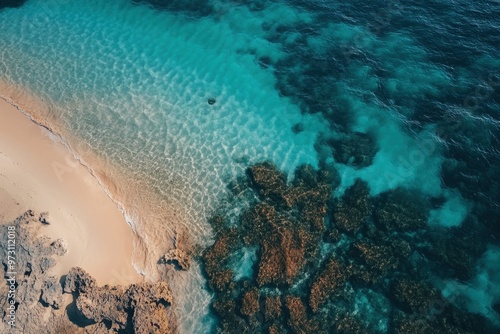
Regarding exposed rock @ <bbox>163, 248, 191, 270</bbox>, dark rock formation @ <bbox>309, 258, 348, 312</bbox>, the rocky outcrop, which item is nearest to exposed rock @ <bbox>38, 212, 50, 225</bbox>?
the rocky outcrop

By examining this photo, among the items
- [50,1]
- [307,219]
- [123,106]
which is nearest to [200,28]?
[123,106]

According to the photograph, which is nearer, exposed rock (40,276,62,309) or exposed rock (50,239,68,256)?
exposed rock (40,276,62,309)

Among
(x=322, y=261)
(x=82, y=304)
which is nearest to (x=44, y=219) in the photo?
(x=82, y=304)

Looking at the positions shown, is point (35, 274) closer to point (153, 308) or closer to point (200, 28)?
point (153, 308)

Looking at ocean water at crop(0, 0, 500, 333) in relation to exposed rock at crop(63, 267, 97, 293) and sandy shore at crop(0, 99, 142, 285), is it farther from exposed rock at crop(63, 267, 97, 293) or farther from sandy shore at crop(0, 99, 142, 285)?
exposed rock at crop(63, 267, 97, 293)

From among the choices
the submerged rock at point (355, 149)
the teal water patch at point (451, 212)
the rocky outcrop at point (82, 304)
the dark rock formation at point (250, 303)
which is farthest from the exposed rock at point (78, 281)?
the teal water patch at point (451, 212)

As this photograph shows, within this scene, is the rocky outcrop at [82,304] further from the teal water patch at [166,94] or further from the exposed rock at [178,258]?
the teal water patch at [166,94]

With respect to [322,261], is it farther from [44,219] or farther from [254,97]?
[44,219]
